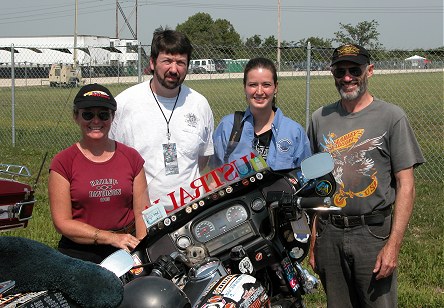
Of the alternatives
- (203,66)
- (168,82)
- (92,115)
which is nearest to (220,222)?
(92,115)

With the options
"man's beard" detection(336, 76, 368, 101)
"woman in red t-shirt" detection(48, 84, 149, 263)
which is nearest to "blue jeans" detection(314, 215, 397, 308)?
"man's beard" detection(336, 76, 368, 101)

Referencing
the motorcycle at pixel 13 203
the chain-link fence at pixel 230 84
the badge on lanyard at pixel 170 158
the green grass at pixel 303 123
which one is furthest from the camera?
the chain-link fence at pixel 230 84

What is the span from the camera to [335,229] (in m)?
4.27

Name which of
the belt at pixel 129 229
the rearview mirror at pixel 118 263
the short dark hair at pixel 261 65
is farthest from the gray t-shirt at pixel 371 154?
the rearview mirror at pixel 118 263

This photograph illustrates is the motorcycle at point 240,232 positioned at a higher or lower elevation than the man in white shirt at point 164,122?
lower

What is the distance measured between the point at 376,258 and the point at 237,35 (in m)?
92.5

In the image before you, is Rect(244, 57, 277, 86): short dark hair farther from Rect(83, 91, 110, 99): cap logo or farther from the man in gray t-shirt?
Rect(83, 91, 110, 99): cap logo

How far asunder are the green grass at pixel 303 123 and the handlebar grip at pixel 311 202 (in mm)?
1884

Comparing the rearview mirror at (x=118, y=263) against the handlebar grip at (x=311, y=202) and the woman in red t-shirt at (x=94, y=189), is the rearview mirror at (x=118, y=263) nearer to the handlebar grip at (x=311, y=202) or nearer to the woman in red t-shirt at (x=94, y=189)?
the handlebar grip at (x=311, y=202)

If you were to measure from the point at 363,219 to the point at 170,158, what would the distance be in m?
1.33

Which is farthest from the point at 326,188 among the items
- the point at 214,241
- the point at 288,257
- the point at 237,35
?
the point at 237,35

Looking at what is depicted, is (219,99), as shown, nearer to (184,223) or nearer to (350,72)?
(350,72)

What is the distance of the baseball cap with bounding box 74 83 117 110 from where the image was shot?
3705mm

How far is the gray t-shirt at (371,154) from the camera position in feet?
13.2
